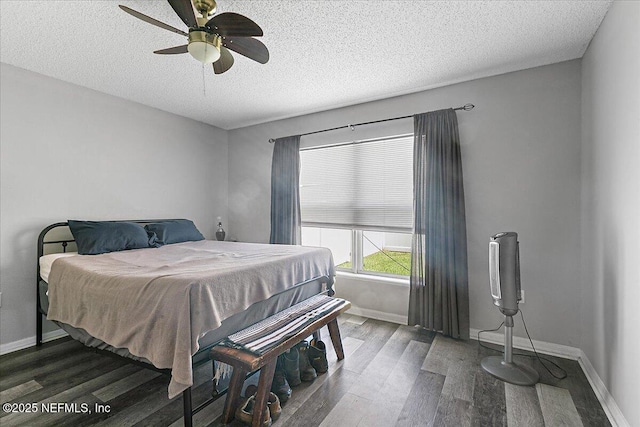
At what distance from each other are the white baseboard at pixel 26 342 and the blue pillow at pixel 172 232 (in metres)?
1.22

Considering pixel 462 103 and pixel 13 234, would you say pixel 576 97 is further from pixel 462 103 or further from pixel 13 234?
pixel 13 234

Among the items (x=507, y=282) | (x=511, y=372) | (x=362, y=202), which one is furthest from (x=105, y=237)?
(x=511, y=372)

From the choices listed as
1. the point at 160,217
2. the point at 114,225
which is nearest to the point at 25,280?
the point at 114,225

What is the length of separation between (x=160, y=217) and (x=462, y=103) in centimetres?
378

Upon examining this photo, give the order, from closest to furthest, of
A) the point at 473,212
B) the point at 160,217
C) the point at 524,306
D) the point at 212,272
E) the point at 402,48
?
the point at 212,272
the point at 402,48
the point at 524,306
the point at 473,212
the point at 160,217

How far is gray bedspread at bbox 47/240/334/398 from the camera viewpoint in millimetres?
1579

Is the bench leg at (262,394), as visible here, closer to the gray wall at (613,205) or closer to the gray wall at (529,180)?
the gray wall at (613,205)

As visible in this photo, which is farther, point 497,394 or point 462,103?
point 462,103

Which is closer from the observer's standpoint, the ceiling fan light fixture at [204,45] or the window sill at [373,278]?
the ceiling fan light fixture at [204,45]

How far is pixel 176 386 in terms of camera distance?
152 cm

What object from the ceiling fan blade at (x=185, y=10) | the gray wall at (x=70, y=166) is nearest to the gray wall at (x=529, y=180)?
the ceiling fan blade at (x=185, y=10)

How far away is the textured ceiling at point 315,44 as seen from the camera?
200 centimetres

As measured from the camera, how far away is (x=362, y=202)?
12.1ft

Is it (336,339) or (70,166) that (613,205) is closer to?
(336,339)
